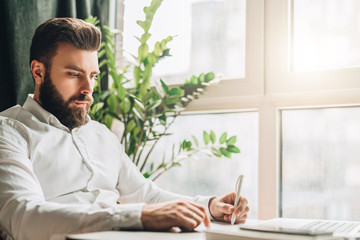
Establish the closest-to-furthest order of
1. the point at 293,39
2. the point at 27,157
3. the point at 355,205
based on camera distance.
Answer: the point at 27,157, the point at 355,205, the point at 293,39

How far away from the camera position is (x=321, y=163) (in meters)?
1.73

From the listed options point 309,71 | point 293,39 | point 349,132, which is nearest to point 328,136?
point 349,132

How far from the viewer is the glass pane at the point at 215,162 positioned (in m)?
1.88

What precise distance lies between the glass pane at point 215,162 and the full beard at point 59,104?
68 centimetres

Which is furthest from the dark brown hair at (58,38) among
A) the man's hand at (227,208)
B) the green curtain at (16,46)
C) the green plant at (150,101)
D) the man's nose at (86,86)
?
the man's hand at (227,208)

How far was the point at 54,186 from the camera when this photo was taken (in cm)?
126

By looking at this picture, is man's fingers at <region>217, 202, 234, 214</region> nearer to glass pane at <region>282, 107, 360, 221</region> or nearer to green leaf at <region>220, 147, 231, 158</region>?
green leaf at <region>220, 147, 231, 158</region>

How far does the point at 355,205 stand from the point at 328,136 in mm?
285

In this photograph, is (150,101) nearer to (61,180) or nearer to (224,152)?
(224,152)

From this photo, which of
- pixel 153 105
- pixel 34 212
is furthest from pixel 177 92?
pixel 34 212

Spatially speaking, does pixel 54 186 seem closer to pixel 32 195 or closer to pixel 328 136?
pixel 32 195

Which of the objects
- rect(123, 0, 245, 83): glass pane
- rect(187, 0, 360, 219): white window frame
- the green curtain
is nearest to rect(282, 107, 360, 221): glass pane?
rect(187, 0, 360, 219): white window frame

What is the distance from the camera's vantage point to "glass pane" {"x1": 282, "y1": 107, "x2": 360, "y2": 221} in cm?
166

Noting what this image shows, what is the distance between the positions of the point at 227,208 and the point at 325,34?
0.91 m
